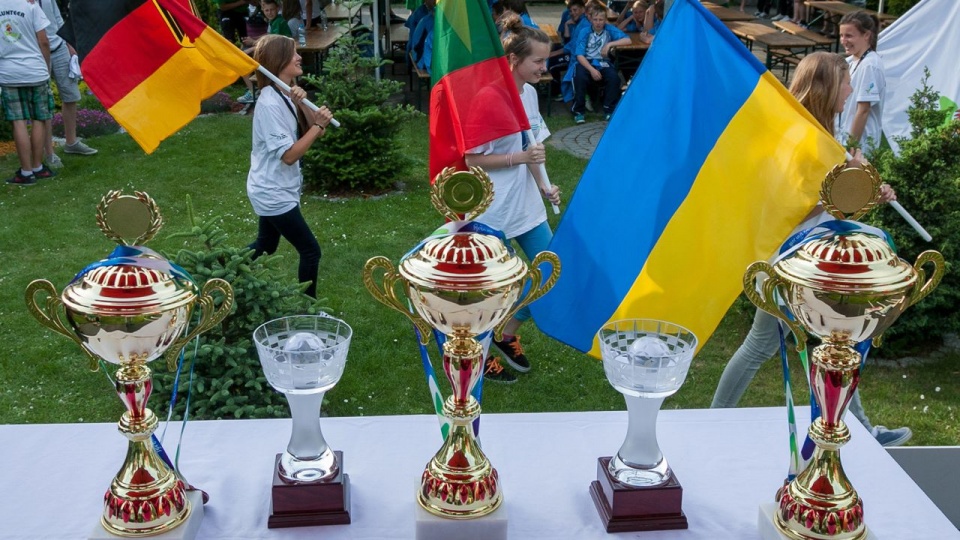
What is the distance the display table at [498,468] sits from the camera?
222 centimetres

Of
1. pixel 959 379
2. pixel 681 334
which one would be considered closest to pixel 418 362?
pixel 959 379

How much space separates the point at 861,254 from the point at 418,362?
3.75m

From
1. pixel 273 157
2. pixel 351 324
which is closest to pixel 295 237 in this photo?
pixel 273 157

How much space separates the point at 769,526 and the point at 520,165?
113 inches

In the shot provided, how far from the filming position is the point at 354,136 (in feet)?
28.0

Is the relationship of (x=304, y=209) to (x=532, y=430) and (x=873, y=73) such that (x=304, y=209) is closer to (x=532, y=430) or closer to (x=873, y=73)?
(x=873, y=73)

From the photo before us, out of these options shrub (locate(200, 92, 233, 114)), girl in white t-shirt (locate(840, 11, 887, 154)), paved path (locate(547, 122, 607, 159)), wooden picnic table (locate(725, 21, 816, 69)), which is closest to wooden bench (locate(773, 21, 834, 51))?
wooden picnic table (locate(725, 21, 816, 69))

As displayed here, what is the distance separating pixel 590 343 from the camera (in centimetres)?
350

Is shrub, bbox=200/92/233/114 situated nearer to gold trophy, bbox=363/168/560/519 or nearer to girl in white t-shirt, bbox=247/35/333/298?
girl in white t-shirt, bbox=247/35/333/298

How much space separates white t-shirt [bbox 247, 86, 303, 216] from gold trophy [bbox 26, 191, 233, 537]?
317 cm

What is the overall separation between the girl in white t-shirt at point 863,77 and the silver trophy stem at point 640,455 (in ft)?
15.4

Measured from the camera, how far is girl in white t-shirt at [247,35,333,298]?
5.11 metres

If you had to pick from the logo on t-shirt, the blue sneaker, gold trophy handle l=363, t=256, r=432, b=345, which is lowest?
the blue sneaker

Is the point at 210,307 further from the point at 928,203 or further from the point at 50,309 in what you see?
the point at 928,203
